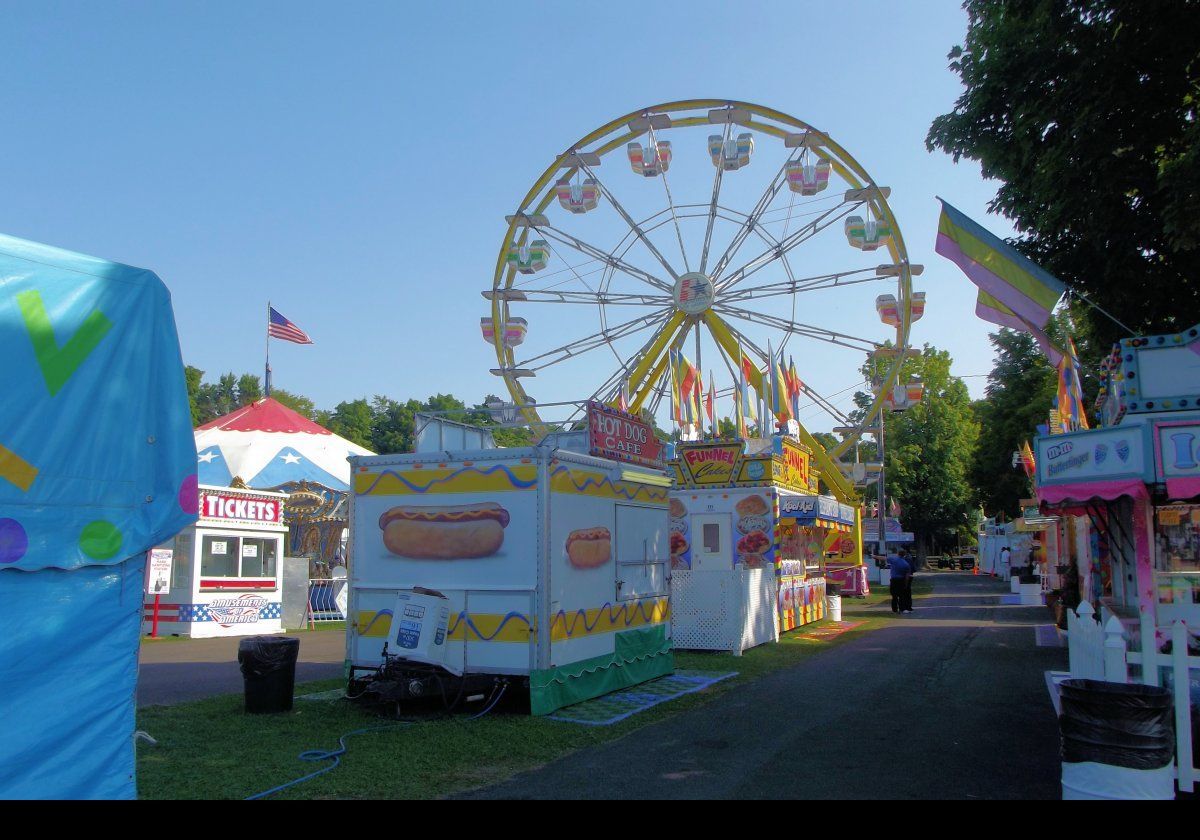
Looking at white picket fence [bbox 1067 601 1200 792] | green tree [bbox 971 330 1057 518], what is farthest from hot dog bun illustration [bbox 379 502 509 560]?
green tree [bbox 971 330 1057 518]

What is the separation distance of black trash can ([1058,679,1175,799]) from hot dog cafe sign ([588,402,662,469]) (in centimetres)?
640

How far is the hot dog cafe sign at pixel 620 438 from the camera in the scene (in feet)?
34.7

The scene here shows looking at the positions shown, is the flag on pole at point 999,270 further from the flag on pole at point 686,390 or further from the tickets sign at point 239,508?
the tickets sign at point 239,508

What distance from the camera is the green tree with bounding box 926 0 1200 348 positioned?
10.6 metres

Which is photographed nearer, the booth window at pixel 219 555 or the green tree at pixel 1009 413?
the booth window at pixel 219 555

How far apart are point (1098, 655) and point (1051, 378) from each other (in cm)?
3310

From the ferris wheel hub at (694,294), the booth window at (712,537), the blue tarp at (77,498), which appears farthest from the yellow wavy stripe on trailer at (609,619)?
the ferris wheel hub at (694,294)

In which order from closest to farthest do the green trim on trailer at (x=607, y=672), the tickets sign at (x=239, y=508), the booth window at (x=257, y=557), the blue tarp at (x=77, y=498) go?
the blue tarp at (x=77, y=498) → the green trim on trailer at (x=607, y=672) → the tickets sign at (x=239, y=508) → the booth window at (x=257, y=557)

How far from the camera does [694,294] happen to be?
75.8ft

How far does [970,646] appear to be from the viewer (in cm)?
1532

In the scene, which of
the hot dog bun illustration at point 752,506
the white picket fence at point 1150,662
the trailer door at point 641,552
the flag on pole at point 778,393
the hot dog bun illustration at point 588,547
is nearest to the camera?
the white picket fence at point 1150,662

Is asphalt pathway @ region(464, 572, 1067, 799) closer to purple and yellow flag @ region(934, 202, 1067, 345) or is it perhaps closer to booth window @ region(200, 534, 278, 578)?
purple and yellow flag @ region(934, 202, 1067, 345)

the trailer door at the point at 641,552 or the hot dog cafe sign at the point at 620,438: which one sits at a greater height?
the hot dog cafe sign at the point at 620,438

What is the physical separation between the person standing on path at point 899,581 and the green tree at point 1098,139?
387 inches
